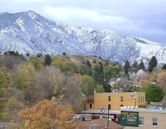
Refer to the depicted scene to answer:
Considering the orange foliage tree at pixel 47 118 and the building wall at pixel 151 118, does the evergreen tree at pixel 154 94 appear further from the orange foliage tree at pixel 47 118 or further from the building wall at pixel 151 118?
the orange foliage tree at pixel 47 118

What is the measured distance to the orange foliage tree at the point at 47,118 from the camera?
4953cm

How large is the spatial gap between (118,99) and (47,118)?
6822cm

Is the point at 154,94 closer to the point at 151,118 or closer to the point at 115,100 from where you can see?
the point at 115,100

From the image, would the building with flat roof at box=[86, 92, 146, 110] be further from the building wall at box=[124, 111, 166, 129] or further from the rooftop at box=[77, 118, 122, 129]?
the building wall at box=[124, 111, 166, 129]

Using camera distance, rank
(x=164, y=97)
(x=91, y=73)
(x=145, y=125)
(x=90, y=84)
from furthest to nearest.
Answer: (x=91, y=73), (x=90, y=84), (x=164, y=97), (x=145, y=125)

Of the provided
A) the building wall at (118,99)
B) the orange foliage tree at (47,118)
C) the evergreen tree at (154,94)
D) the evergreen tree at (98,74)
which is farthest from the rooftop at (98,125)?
the evergreen tree at (98,74)

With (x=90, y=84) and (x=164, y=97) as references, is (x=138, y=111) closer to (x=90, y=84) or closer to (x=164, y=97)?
(x=164, y=97)

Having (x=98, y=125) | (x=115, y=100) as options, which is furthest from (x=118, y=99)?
(x=98, y=125)

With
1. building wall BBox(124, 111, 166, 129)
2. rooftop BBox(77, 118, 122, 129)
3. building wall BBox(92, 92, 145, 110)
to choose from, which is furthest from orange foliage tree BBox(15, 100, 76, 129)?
building wall BBox(92, 92, 145, 110)

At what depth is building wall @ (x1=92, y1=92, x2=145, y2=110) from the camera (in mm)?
114225

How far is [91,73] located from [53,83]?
64.6 meters

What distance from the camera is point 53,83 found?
99.3 meters

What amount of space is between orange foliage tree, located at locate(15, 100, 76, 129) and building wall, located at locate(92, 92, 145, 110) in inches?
2400

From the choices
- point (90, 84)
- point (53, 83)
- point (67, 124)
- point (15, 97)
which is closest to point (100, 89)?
point (90, 84)
